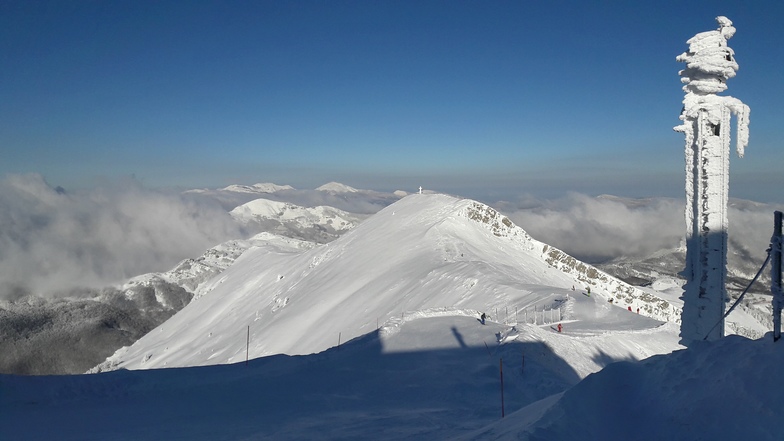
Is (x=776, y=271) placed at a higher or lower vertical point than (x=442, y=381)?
higher

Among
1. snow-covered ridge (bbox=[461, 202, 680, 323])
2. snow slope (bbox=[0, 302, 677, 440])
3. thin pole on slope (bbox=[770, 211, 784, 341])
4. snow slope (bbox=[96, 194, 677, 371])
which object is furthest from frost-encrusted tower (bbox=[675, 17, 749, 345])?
snow-covered ridge (bbox=[461, 202, 680, 323])

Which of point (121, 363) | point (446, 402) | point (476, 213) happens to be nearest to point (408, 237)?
point (476, 213)

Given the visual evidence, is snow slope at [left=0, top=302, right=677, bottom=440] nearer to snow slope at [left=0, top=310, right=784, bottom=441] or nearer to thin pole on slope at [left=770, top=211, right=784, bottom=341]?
snow slope at [left=0, top=310, right=784, bottom=441]

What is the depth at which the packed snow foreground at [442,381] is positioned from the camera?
25.1ft

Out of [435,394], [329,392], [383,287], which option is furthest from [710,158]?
[383,287]

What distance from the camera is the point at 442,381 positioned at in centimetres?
1527

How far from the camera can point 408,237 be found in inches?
2160

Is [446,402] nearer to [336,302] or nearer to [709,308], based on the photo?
[709,308]

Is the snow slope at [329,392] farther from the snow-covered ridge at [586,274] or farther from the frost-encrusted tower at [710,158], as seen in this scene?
the snow-covered ridge at [586,274]

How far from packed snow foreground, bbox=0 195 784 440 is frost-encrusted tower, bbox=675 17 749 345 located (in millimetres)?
4028

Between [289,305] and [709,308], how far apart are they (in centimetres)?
4202

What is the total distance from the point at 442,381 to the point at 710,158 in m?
10.3

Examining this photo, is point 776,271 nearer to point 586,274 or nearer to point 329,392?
point 329,392

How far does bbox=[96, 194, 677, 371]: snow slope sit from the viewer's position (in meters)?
34.6
